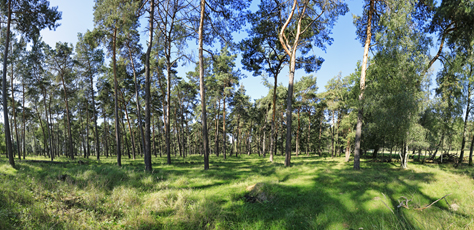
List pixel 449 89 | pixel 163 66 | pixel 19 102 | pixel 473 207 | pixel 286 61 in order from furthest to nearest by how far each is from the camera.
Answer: pixel 19 102 < pixel 163 66 < pixel 449 89 < pixel 286 61 < pixel 473 207

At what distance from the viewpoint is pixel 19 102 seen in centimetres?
2689

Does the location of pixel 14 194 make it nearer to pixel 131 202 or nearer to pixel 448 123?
pixel 131 202

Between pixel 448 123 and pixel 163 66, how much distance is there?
3333 cm

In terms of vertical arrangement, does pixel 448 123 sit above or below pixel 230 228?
above

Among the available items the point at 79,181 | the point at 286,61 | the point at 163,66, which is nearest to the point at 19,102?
the point at 163,66

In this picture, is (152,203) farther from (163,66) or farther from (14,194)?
(163,66)

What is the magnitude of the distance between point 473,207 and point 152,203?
30.7ft

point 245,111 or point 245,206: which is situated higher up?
point 245,111

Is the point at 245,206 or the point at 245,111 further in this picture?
the point at 245,111

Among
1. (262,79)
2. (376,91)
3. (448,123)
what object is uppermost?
(262,79)

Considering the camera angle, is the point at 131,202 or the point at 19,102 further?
the point at 19,102

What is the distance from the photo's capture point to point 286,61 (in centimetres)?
1927

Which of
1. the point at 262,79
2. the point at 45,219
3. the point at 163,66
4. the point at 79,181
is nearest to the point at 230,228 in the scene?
the point at 45,219

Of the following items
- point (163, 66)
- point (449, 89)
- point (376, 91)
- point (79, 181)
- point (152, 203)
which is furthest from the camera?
point (163, 66)
